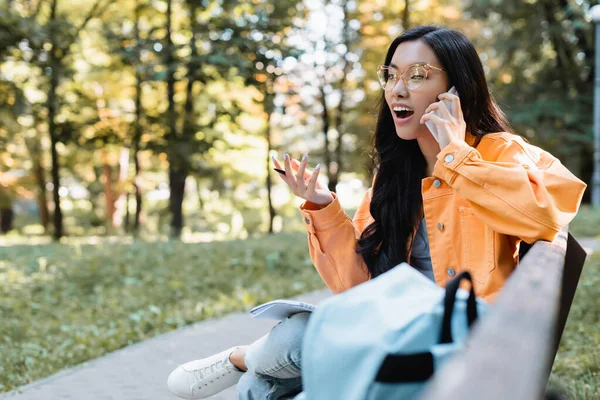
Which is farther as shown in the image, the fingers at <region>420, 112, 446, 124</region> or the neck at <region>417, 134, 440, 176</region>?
the neck at <region>417, 134, 440, 176</region>

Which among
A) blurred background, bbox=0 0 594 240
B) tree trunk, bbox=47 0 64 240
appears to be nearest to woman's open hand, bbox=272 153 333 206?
blurred background, bbox=0 0 594 240

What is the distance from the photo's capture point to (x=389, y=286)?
56.3 inches

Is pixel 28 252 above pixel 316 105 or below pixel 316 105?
below

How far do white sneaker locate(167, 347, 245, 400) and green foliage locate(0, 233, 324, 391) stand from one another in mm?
1834

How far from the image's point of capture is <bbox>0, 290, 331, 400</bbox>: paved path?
144 inches

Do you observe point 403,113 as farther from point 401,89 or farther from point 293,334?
point 293,334

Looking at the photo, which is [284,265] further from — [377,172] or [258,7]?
[258,7]

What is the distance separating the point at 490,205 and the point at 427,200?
36 centimetres

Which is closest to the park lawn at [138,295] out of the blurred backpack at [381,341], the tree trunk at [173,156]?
the blurred backpack at [381,341]

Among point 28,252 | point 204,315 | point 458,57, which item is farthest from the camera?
point 28,252

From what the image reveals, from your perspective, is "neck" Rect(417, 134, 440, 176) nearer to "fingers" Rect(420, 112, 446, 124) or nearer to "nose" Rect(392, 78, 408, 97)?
"nose" Rect(392, 78, 408, 97)

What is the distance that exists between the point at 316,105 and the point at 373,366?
54.5 ft

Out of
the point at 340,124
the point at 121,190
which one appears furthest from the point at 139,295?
the point at 121,190

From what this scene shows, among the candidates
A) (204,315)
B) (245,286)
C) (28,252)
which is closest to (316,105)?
(28,252)
